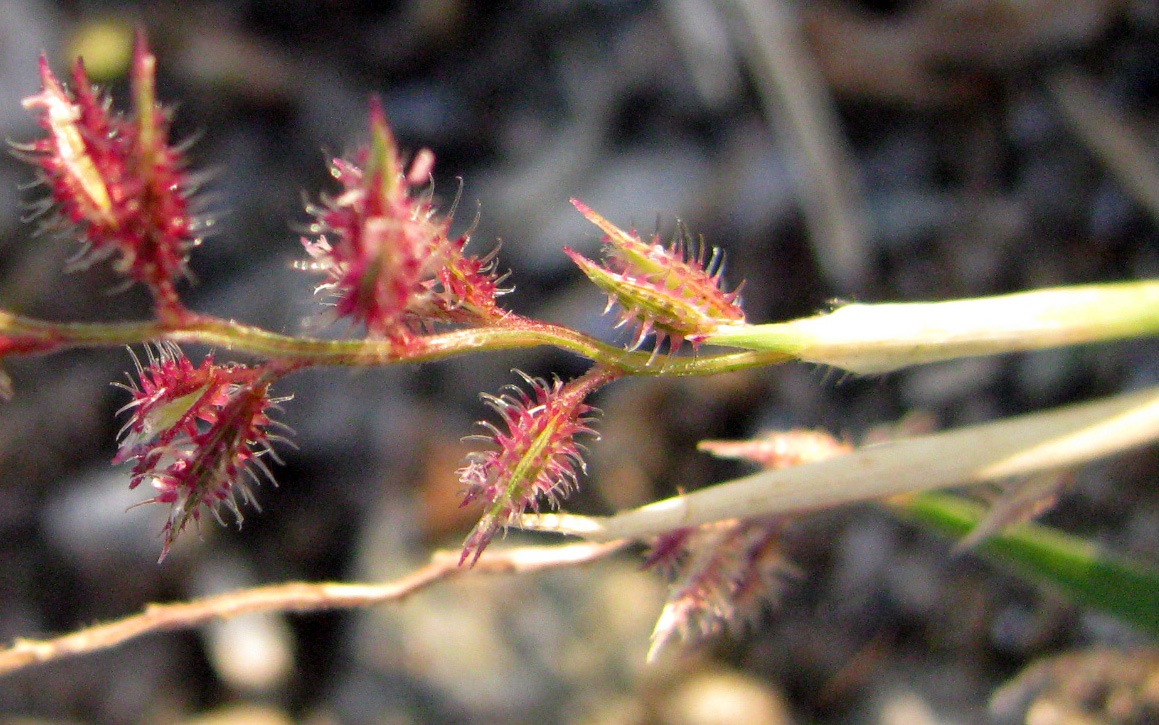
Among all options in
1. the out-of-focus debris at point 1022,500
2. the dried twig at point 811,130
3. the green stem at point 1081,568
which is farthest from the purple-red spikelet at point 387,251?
the dried twig at point 811,130

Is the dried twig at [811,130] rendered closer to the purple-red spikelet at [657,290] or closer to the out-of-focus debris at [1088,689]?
the out-of-focus debris at [1088,689]

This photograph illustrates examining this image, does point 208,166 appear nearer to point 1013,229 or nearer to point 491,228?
point 491,228

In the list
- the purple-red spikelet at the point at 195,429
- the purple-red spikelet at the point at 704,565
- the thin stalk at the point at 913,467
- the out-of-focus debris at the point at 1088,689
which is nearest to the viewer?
the purple-red spikelet at the point at 195,429

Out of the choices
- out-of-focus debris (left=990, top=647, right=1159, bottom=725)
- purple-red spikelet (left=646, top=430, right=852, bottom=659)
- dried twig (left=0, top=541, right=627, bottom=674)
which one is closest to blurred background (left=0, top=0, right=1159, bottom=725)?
out-of-focus debris (left=990, top=647, right=1159, bottom=725)

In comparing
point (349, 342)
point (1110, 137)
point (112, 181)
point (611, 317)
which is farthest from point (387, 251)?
point (1110, 137)

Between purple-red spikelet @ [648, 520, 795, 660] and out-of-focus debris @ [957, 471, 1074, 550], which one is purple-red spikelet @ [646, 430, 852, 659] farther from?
out-of-focus debris @ [957, 471, 1074, 550]

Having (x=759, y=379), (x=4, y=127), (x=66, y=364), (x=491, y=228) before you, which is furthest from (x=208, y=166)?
(x=759, y=379)
